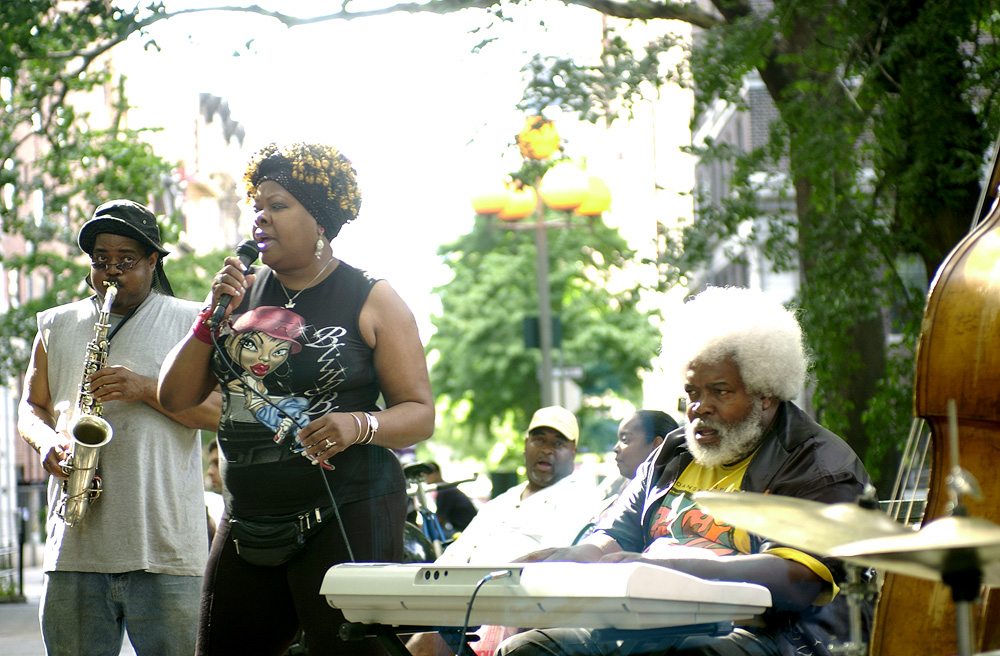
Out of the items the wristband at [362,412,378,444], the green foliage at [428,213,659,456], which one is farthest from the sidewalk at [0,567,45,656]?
the green foliage at [428,213,659,456]

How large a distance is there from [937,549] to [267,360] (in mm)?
1961

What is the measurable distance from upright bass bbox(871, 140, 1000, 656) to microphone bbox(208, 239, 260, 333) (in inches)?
73.3

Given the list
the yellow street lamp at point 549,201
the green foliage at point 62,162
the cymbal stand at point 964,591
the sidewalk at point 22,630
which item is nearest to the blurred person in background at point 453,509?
the sidewalk at point 22,630

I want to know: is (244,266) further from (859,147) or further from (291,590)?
(859,147)

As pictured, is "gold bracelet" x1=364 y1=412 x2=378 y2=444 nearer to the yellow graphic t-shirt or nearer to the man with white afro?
the man with white afro

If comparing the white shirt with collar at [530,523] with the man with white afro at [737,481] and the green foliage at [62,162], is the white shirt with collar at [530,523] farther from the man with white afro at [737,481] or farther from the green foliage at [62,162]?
the green foliage at [62,162]

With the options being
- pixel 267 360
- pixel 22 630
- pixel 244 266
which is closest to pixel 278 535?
pixel 267 360

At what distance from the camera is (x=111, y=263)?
13.1 ft

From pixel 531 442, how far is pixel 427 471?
1505mm

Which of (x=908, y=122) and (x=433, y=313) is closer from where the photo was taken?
(x=908, y=122)

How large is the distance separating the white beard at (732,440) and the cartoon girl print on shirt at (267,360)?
1143 mm

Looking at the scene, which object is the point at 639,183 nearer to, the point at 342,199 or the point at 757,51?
the point at 757,51

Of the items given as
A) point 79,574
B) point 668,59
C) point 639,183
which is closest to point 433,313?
point 639,183

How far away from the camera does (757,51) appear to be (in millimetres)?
7098
